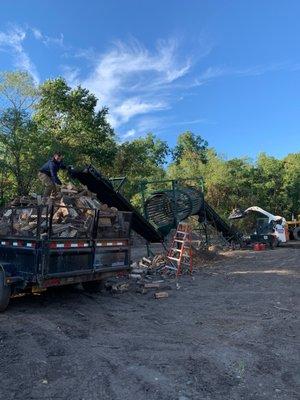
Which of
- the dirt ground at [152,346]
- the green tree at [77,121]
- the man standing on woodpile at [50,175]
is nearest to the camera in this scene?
the dirt ground at [152,346]

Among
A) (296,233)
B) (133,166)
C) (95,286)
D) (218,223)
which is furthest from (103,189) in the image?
(133,166)

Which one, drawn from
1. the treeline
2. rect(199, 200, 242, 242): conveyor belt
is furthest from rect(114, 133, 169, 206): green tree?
rect(199, 200, 242, 242): conveyor belt

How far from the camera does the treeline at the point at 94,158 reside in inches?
949

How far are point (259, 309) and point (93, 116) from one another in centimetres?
2527

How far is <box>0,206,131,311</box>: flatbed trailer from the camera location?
841 cm

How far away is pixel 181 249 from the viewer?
14414 mm

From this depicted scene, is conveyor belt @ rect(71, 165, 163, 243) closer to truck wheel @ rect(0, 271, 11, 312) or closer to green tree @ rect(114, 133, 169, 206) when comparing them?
truck wheel @ rect(0, 271, 11, 312)

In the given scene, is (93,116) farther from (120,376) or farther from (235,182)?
(120,376)

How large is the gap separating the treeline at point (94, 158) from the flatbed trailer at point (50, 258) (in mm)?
14393

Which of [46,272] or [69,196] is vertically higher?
[69,196]

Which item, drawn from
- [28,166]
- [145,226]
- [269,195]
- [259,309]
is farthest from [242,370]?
[269,195]

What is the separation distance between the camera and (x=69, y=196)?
1060cm

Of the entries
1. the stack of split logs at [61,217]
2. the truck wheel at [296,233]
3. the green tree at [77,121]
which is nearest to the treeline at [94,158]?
the green tree at [77,121]

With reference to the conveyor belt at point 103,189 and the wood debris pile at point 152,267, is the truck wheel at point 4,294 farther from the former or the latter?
the wood debris pile at point 152,267
